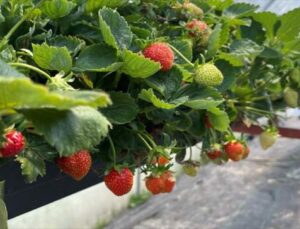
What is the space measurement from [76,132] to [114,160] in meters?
0.35

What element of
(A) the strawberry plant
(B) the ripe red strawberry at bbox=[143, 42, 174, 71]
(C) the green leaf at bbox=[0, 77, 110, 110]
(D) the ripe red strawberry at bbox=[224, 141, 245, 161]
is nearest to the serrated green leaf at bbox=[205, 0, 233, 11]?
(A) the strawberry plant

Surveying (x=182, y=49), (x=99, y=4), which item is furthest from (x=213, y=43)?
(x=99, y=4)

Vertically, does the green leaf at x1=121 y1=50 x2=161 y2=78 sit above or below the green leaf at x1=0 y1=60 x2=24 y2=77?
below

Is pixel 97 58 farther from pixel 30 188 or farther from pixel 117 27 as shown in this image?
pixel 30 188

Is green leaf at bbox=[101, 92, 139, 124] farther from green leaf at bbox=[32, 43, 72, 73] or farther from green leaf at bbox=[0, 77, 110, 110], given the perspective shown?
green leaf at bbox=[0, 77, 110, 110]

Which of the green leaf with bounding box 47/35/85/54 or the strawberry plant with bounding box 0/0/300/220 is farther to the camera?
the green leaf with bounding box 47/35/85/54

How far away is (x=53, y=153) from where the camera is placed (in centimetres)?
58

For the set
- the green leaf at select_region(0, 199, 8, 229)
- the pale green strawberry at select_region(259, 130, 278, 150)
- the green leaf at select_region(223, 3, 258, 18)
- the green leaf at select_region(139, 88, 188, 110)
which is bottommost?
the pale green strawberry at select_region(259, 130, 278, 150)

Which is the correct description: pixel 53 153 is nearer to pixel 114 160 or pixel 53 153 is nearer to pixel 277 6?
pixel 114 160

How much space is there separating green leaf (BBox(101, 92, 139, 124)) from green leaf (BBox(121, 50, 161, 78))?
3 cm

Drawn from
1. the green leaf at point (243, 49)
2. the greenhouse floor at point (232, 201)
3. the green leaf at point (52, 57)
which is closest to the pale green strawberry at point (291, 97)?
the green leaf at point (243, 49)

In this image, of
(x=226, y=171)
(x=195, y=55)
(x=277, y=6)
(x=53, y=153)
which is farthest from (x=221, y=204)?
(x=53, y=153)

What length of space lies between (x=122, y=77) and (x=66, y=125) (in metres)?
0.35

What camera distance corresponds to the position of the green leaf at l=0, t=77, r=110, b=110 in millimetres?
290
